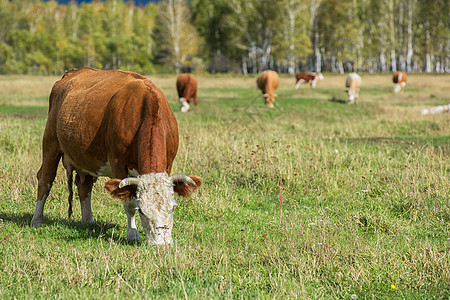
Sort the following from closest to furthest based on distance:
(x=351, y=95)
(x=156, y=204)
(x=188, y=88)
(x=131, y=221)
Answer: (x=156, y=204) → (x=131, y=221) → (x=188, y=88) → (x=351, y=95)

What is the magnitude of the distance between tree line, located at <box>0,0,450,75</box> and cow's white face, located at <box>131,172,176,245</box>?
5550 cm

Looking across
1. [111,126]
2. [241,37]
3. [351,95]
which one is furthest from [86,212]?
[241,37]

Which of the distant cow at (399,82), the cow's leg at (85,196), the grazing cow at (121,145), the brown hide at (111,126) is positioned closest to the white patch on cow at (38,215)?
the grazing cow at (121,145)

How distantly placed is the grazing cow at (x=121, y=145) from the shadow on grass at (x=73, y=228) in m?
0.15

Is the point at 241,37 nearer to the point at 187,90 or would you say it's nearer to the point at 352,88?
the point at 352,88

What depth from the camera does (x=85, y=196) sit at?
6230 millimetres

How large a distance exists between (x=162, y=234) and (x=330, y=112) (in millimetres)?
16784

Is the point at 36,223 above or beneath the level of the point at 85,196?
beneath

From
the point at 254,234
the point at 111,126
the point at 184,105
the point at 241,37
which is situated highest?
the point at 241,37

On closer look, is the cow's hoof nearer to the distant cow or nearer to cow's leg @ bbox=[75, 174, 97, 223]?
cow's leg @ bbox=[75, 174, 97, 223]

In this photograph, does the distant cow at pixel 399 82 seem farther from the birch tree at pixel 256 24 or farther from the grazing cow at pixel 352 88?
the birch tree at pixel 256 24

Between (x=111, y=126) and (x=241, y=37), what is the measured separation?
60571 millimetres

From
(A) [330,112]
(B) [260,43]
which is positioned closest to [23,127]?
(A) [330,112]


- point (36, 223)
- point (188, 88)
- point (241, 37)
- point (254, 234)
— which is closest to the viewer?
point (254, 234)
